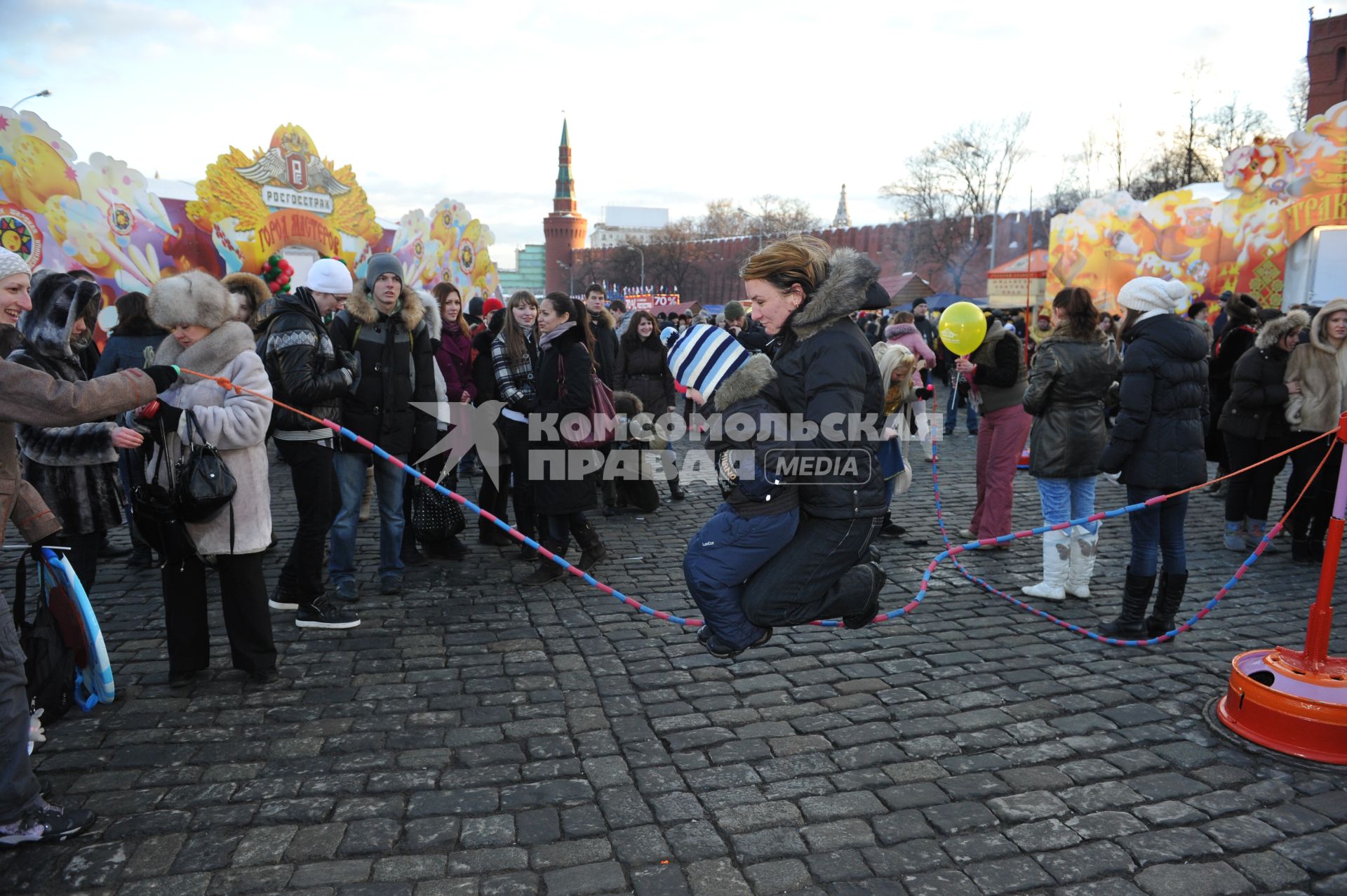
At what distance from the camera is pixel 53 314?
15.8 feet

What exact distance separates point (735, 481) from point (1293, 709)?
2.62 m

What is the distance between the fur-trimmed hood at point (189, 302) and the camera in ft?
13.3

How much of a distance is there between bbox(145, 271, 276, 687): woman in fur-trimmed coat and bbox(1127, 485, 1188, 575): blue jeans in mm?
4787

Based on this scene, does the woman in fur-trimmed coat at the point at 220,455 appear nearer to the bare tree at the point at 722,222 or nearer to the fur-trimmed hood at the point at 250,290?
the fur-trimmed hood at the point at 250,290

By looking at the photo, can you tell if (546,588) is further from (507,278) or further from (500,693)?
(507,278)

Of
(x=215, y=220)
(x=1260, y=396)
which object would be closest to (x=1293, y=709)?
(x=1260, y=396)

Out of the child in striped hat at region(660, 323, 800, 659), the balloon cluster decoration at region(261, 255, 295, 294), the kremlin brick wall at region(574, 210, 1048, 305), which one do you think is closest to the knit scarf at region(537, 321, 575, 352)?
the child in striped hat at region(660, 323, 800, 659)

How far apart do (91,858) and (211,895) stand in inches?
21.7

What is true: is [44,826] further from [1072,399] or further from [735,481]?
[1072,399]

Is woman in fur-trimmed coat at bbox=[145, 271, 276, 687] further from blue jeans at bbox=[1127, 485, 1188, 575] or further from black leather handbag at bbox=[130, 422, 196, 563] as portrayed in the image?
blue jeans at bbox=[1127, 485, 1188, 575]

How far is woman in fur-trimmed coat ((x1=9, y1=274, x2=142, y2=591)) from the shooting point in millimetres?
4688

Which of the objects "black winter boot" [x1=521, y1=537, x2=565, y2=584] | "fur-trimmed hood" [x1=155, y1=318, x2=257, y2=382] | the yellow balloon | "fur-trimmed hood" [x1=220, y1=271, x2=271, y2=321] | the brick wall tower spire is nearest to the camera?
"fur-trimmed hood" [x1=155, y1=318, x2=257, y2=382]

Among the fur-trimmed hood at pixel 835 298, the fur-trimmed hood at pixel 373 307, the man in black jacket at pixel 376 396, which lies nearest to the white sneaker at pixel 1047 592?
the fur-trimmed hood at pixel 835 298

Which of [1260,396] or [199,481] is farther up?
[1260,396]
